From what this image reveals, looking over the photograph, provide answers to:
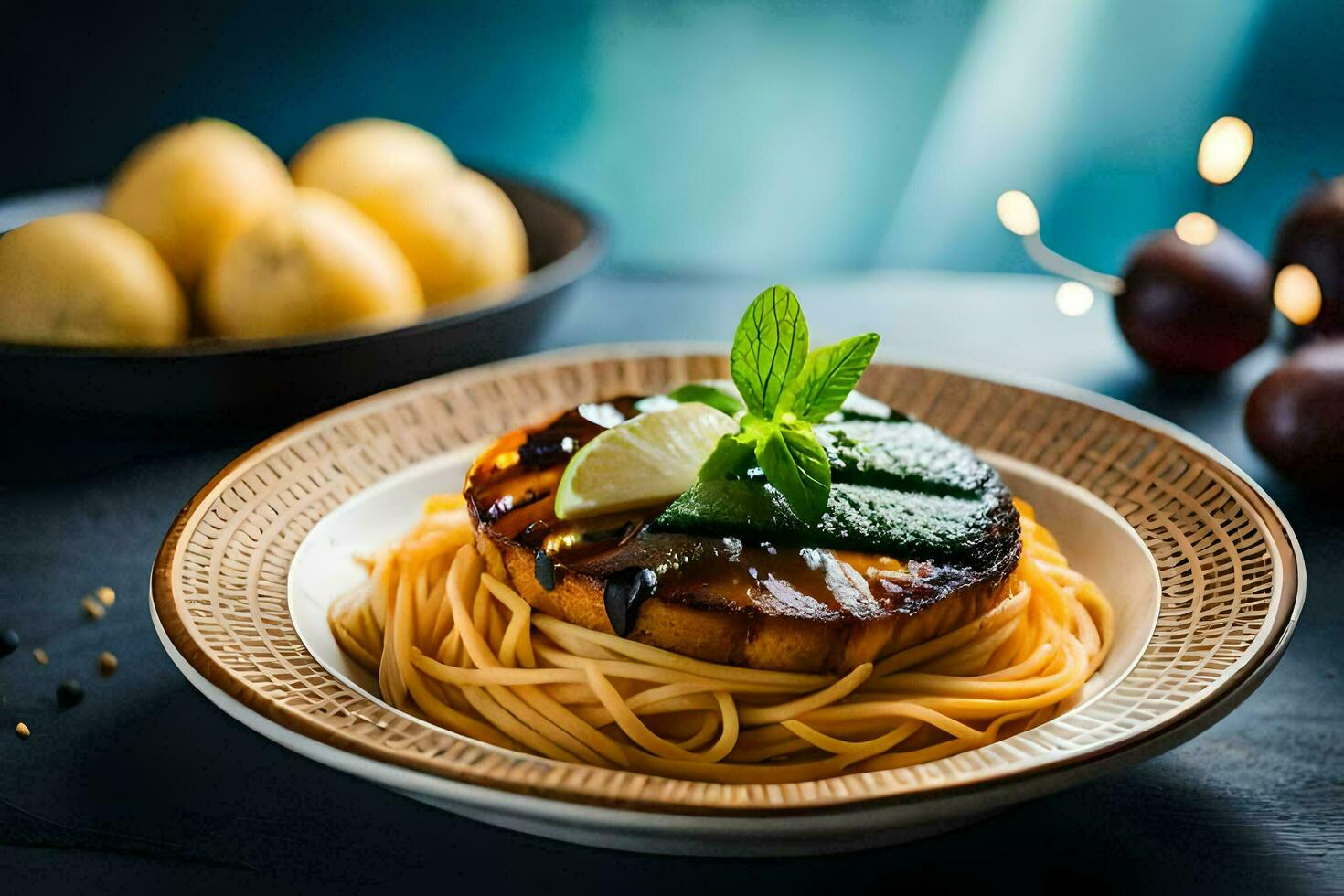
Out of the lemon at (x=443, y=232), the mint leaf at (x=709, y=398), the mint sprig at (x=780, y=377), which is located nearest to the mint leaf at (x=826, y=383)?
the mint sprig at (x=780, y=377)

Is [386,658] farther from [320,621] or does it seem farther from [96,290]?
[96,290]

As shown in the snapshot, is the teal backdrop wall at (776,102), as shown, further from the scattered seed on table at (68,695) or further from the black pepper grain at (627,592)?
the black pepper grain at (627,592)

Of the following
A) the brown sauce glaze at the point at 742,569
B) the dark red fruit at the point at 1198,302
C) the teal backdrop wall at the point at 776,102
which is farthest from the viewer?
the teal backdrop wall at the point at 776,102

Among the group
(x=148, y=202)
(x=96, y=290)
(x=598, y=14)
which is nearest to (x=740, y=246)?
(x=598, y=14)

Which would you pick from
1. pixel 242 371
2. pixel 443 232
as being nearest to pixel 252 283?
pixel 242 371

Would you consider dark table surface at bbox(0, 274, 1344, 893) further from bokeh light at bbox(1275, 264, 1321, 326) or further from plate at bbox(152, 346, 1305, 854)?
bokeh light at bbox(1275, 264, 1321, 326)

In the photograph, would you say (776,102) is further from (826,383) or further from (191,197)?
(826,383)
